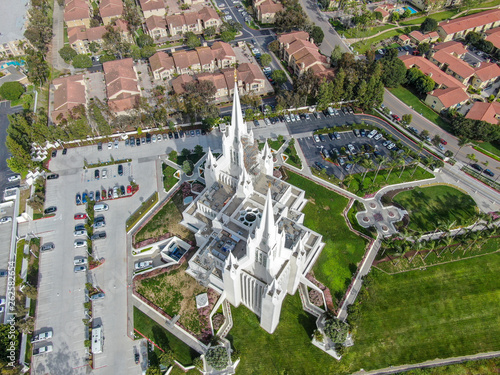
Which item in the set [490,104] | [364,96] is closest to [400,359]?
[364,96]

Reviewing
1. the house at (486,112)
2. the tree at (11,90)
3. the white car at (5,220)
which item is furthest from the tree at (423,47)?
the white car at (5,220)

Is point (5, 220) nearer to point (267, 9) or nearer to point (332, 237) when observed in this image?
point (332, 237)

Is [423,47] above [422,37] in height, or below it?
below

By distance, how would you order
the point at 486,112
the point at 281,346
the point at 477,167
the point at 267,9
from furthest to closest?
the point at 267,9
the point at 486,112
the point at 477,167
the point at 281,346

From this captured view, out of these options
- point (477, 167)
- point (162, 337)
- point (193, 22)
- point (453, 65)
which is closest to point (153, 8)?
point (193, 22)

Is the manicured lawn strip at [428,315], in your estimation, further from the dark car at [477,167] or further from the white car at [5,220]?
the white car at [5,220]

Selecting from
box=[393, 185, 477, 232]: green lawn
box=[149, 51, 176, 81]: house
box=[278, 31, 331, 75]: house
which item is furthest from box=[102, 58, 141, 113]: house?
box=[393, 185, 477, 232]: green lawn
